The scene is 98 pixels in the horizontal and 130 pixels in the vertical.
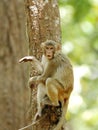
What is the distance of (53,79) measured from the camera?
5461 mm

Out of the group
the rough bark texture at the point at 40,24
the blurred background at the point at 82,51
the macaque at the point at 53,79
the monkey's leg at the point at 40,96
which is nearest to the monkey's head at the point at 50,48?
the macaque at the point at 53,79

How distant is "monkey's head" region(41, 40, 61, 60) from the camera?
5344mm

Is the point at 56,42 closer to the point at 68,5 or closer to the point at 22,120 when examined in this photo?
the point at 22,120

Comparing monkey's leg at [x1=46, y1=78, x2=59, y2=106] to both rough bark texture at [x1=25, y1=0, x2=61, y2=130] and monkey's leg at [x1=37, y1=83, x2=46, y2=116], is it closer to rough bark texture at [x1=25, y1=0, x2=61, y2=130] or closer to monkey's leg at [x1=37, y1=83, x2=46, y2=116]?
monkey's leg at [x1=37, y1=83, x2=46, y2=116]

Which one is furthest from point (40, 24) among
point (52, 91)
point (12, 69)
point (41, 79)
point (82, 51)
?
point (82, 51)

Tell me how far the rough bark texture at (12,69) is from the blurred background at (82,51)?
5.53 feet

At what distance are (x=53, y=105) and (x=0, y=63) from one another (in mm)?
3465

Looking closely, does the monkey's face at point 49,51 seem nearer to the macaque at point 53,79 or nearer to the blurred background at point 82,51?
the macaque at point 53,79

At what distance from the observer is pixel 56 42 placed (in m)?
5.53

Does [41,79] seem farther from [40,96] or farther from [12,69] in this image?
[12,69]

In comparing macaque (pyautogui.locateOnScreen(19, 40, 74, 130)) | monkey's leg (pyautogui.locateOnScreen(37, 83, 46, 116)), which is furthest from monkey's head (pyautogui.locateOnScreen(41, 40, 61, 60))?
monkey's leg (pyautogui.locateOnScreen(37, 83, 46, 116))

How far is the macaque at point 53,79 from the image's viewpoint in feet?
17.6

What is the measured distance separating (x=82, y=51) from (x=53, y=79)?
996cm

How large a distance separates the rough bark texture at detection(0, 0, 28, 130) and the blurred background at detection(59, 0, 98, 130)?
5.53 feet
